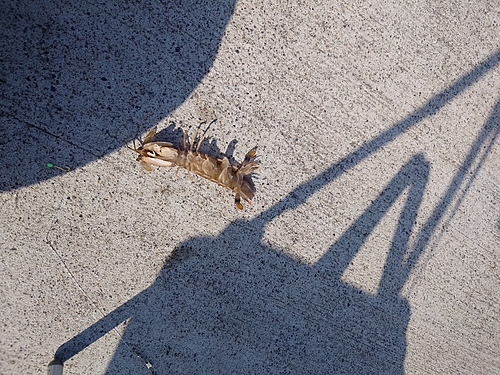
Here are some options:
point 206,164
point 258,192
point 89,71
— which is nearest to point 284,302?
point 258,192

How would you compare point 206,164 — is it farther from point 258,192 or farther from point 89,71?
point 89,71

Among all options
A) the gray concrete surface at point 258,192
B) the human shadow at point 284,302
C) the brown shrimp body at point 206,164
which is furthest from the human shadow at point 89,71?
the human shadow at point 284,302

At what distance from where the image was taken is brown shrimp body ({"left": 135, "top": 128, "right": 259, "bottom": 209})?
287 cm

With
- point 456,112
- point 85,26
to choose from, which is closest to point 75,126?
point 85,26

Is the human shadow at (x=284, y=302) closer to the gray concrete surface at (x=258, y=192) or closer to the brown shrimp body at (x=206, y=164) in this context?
the gray concrete surface at (x=258, y=192)

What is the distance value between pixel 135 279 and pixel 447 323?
296 centimetres

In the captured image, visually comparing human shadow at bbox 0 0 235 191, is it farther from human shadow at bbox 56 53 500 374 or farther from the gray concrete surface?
human shadow at bbox 56 53 500 374

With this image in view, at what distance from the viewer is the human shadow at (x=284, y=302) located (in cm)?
305

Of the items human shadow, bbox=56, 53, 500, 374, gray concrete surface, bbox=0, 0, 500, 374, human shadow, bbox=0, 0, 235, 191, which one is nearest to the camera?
human shadow, bbox=0, 0, 235, 191

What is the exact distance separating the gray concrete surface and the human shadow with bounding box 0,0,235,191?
0.01 metres

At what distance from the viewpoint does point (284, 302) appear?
129 inches

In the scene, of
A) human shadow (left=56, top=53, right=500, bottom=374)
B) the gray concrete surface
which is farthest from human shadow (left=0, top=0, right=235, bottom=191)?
human shadow (left=56, top=53, right=500, bottom=374)

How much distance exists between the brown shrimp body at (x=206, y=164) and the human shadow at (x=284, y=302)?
32 centimetres

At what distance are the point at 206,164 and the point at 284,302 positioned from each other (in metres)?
1.40
